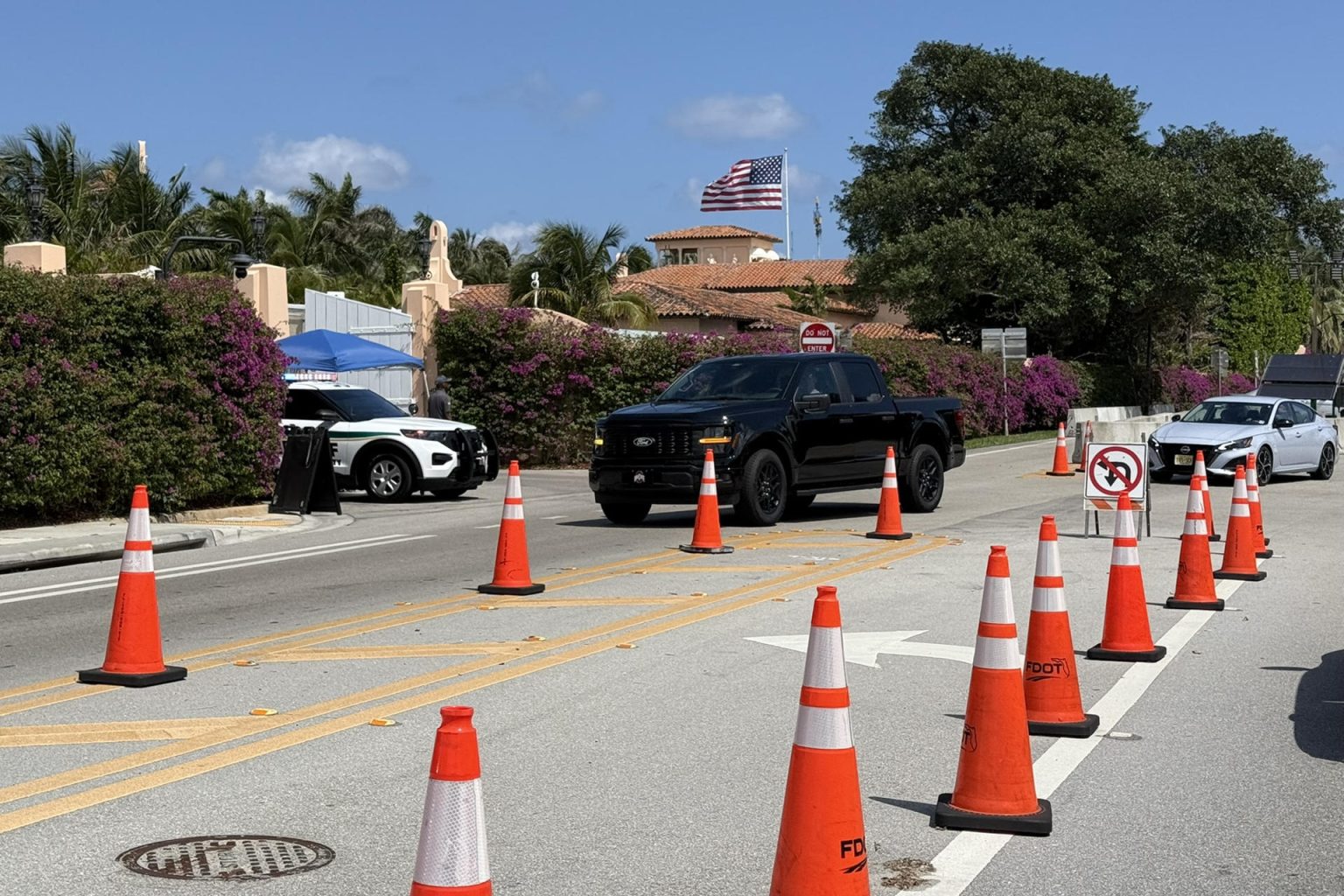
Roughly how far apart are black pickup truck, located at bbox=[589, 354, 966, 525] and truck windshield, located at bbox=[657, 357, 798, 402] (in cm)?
2

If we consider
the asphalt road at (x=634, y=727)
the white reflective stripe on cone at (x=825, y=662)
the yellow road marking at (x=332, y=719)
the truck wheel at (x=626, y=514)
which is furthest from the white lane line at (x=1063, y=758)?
the truck wheel at (x=626, y=514)

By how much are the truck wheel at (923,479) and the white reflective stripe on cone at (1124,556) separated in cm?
1087

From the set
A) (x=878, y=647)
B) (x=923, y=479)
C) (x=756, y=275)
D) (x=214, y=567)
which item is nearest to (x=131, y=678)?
(x=878, y=647)

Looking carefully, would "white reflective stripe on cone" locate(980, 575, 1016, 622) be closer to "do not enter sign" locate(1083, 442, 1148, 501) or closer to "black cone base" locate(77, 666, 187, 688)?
"black cone base" locate(77, 666, 187, 688)

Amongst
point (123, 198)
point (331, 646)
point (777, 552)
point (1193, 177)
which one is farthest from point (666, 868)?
point (1193, 177)

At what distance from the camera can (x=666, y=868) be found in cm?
523

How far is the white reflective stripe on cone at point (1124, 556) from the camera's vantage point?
8898 millimetres

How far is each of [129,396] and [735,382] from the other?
22.7 feet

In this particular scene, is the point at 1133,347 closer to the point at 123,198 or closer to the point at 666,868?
the point at 123,198

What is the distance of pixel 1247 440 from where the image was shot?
1005 inches

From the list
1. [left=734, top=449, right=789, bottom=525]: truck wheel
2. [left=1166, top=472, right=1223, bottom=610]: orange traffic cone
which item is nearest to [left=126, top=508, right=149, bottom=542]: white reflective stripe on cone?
[left=1166, top=472, right=1223, bottom=610]: orange traffic cone

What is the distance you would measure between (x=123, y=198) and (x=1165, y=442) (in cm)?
3667

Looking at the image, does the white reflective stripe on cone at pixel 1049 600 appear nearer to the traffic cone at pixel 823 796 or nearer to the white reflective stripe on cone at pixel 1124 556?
the white reflective stripe on cone at pixel 1124 556

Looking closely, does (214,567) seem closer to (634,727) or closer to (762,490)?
(762,490)
